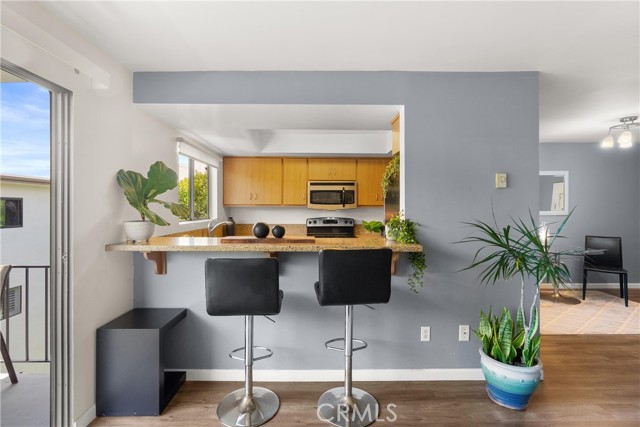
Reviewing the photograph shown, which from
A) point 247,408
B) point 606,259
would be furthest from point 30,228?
point 606,259

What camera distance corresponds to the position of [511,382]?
2.03 metres

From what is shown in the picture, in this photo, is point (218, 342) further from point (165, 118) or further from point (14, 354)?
point (165, 118)

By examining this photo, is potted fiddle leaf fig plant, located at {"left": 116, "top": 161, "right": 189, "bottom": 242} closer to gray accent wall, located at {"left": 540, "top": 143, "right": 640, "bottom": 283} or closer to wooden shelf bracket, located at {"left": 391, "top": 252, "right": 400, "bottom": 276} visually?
wooden shelf bracket, located at {"left": 391, "top": 252, "right": 400, "bottom": 276}

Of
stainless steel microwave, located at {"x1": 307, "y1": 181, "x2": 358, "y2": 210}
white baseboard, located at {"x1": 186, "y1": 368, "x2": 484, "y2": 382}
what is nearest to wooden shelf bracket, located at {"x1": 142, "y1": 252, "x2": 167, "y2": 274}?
white baseboard, located at {"x1": 186, "y1": 368, "x2": 484, "y2": 382}

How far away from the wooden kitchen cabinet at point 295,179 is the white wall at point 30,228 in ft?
10.4

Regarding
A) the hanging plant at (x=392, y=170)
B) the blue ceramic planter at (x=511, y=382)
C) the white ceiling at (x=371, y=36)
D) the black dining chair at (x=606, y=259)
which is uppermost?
the white ceiling at (x=371, y=36)

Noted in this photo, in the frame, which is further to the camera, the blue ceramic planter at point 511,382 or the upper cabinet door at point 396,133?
the upper cabinet door at point 396,133

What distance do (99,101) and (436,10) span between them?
6.92ft

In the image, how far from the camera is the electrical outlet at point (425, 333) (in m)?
2.43

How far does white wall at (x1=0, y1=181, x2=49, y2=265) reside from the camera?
1787 mm

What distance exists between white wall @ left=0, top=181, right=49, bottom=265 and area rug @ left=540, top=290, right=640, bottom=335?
432 centimetres

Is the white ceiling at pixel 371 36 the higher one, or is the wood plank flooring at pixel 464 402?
the white ceiling at pixel 371 36

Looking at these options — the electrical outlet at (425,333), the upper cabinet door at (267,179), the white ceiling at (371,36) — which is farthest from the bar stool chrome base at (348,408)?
the upper cabinet door at (267,179)

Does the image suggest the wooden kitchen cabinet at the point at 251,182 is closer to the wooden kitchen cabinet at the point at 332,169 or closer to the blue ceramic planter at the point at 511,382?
the wooden kitchen cabinet at the point at 332,169
